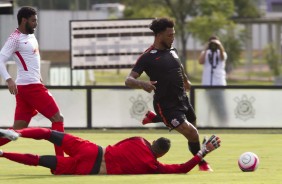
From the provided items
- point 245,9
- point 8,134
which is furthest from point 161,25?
point 245,9

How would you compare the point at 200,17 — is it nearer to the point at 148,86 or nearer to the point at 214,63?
the point at 214,63

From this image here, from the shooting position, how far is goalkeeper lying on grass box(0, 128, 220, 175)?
1287 centimetres

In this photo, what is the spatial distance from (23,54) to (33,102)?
0.65 m

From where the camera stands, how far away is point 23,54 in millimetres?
14875

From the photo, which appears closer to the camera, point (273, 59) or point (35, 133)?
point (35, 133)

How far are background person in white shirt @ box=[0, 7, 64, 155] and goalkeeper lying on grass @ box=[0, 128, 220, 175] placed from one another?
66.1 inches

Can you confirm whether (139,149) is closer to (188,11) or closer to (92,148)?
(92,148)

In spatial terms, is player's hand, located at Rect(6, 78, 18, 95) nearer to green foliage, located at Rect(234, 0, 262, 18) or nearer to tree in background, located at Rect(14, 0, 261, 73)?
tree in background, located at Rect(14, 0, 261, 73)

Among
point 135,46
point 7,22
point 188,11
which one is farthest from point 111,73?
point 135,46

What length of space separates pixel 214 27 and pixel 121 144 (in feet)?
163

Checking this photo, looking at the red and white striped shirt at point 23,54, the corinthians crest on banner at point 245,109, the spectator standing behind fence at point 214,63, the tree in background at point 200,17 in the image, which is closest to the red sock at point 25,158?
the red and white striped shirt at point 23,54

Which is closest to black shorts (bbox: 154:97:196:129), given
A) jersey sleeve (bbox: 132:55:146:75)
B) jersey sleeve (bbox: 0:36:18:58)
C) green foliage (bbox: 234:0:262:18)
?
jersey sleeve (bbox: 132:55:146:75)

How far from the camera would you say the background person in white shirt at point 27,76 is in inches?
582

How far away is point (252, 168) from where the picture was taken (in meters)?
13.6
